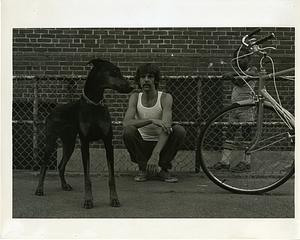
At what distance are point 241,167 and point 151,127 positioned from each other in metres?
0.75

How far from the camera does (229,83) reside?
476 centimetres

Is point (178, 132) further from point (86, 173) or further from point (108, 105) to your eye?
point (86, 173)

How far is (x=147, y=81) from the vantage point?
14.8ft

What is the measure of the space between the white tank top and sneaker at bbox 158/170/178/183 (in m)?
0.28

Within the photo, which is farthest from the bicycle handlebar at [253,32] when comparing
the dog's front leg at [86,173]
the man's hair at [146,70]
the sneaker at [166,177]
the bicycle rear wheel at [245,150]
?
the dog's front leg at [86,173]

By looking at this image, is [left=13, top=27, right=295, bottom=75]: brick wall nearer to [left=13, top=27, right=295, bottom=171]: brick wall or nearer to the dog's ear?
[left=13, top=27, right=295, bottom=171]: brick wall

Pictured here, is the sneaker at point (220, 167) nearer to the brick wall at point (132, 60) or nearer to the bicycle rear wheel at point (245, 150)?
the bicycle rear wheel at point (245, 150)

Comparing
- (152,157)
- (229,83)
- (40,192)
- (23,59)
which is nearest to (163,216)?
(152,157)

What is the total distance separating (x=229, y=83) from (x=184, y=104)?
1.30 feet

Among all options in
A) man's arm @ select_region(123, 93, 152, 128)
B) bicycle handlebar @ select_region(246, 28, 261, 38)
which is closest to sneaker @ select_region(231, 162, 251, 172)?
man's arm @ select_region(123, 93, 152, 128)

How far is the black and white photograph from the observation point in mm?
4078

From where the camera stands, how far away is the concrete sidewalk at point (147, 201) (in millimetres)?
4184
